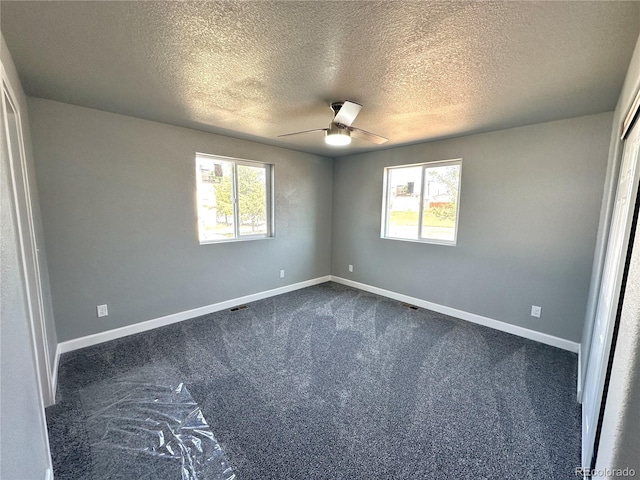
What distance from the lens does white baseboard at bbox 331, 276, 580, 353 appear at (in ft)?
9.18

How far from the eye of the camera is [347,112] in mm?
2199

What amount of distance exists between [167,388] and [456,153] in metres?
3.98

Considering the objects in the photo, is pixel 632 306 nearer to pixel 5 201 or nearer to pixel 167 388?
pixel 5 201

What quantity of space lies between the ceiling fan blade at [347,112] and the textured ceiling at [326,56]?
0.36 feet

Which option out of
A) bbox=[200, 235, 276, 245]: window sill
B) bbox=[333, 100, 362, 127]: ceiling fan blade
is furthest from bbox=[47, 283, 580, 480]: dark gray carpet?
bbox=[333, 100, 362, 127]: ceiling fan blade

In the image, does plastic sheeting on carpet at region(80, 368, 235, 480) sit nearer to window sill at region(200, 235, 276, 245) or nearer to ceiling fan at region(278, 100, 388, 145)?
window sill at region(200, 235, 276, 245)

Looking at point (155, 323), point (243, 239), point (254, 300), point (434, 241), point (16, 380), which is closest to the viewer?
point (16, 380)

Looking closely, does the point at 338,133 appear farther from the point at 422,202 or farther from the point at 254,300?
the point at 254,300

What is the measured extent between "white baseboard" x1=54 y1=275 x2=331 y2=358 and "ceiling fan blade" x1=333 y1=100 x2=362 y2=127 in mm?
2829

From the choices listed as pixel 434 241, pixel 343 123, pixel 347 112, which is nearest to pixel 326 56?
pixel 347 112

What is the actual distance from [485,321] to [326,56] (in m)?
3.40

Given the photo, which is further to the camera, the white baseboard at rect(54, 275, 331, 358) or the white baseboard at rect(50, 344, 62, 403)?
the white baseboard at rect(54, 275, 331, 358)

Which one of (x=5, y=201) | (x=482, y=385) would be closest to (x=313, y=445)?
(x=482, y=385)

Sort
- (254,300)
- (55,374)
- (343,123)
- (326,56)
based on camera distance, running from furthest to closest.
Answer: (254,300) < (343,123) < (55,374) < (326,56)
